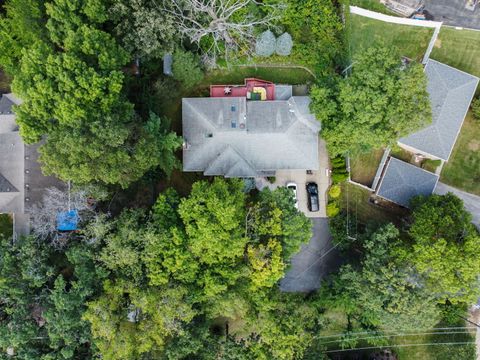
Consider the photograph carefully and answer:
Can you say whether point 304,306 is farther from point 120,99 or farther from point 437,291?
point 120,99

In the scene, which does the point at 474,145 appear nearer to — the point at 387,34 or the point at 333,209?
the point at 387,34

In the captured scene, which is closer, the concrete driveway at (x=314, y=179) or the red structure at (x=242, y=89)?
the red structure at (x=242, y=89)

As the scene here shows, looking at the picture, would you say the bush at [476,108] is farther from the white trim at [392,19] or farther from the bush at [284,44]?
the bush at [284,44]

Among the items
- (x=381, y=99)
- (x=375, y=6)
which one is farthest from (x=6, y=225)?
(x=375, y=6)

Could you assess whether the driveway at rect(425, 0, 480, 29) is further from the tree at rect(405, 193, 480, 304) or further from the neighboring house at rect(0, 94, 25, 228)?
the neighboring house at rect(0, 94, 25, 228)

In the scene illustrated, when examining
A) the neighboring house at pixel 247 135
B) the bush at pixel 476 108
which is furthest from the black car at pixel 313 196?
the bush at pixel 476 108

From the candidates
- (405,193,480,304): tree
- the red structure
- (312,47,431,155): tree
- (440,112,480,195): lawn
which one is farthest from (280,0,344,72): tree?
(405,193,480,304): tree
